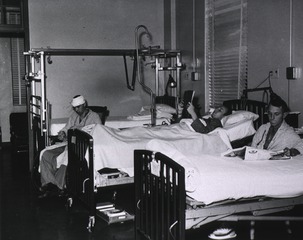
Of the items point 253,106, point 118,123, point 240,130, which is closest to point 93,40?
point 118,123

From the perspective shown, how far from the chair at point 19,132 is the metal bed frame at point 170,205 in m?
5.57

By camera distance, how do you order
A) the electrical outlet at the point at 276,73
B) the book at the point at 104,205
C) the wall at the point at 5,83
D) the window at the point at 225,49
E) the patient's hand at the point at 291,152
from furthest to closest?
the wall at the point at 5,83 → the window at the point at 225,49 → the electrical outlet at the point at 276,73 → the book at the point at 104,205 → the patient's hand at the point at 291,152

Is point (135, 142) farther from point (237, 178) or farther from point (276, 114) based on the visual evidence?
point (237, 178)

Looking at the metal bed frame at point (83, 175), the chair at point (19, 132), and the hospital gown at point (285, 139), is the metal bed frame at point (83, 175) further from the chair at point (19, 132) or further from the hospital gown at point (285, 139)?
the chair at point (19, 132)

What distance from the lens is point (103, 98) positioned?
8.34 m

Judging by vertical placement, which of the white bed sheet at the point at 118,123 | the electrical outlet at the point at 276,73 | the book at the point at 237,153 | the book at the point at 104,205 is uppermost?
the electrical outlet at the point at 276,73

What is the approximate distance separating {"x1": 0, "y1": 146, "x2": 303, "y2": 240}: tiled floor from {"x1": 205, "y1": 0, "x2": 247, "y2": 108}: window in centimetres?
222

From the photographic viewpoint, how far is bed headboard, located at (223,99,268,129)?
18.2ft

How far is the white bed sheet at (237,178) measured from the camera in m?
3.20

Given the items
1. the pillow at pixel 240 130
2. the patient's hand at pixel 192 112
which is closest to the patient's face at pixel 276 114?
the pillow at pixel 240 130

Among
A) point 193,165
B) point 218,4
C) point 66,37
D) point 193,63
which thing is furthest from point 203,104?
point 193,165

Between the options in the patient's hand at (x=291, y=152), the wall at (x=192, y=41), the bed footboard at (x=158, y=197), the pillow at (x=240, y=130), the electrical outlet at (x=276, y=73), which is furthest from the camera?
→ the wall at (x=192, y=41)

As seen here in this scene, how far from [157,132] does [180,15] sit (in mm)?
3427

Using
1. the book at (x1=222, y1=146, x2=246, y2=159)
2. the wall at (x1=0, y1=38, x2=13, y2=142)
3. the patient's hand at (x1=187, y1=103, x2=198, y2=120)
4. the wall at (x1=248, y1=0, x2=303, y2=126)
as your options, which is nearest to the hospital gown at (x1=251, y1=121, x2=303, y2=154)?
the book at (x1=222, y1=146, x2=246, y2=159)
